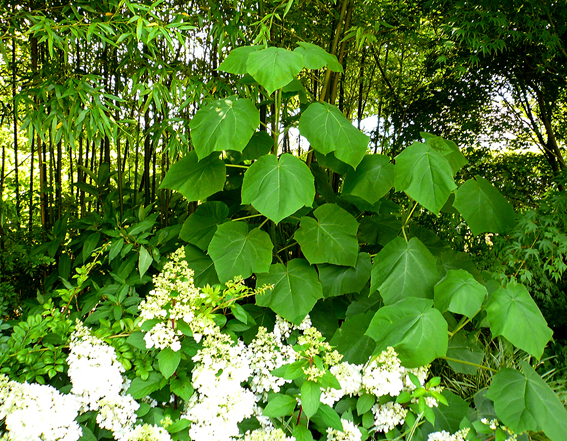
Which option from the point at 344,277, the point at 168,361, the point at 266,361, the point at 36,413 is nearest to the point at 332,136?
the point at 344,277

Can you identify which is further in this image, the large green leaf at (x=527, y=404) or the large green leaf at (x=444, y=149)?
the large green leaf at (x=444, y=149)

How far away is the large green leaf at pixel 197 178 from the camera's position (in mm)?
1438

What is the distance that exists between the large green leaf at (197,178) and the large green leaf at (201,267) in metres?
0.25

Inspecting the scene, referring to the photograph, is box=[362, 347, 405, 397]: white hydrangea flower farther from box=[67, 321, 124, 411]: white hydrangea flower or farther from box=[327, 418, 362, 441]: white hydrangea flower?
box=[67, 321, 124, 411]: white hydrangea flower

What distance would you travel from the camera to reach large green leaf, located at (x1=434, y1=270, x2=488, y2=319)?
1097mm

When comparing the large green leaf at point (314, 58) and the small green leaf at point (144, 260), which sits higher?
the large green leaf at point (314, 58)

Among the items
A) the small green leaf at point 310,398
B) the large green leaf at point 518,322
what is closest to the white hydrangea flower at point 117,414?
the small green leaf at point 310,398

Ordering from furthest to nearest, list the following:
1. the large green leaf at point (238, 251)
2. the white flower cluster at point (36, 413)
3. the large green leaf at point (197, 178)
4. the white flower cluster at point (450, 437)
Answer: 1. the large green leaf at point (197, 178)
2. the large green leaf at point (238, 251)
3. the white flower cluster at point (450, 437)
4. the white flower cluster at point (36, 413)

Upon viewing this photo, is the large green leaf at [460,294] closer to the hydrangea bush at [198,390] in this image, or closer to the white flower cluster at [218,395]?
the hydrangea bush at [198,390]

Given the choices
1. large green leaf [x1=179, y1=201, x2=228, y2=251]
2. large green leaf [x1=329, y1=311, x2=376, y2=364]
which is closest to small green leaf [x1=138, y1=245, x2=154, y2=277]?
large green leaf [x1=179, y1=201, x2=228, y2=251]

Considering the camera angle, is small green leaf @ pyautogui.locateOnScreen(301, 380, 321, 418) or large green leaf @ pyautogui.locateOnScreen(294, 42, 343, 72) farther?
large green leaf @ pyautogui.locateOnScreen(294, 42, 343, 72)

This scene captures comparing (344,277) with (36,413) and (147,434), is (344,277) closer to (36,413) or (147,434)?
(147,434)

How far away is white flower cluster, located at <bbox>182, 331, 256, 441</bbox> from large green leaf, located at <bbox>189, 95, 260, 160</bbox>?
0.64 meters

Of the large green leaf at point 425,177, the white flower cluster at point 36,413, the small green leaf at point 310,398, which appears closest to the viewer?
the white flower cluster at point 36,413
